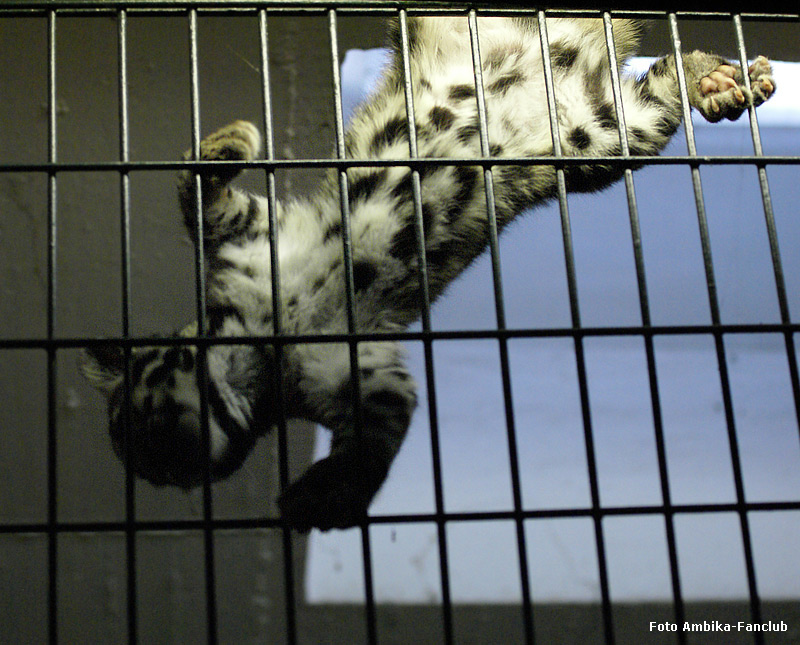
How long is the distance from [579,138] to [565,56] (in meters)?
0.18

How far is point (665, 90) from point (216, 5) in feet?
3.56

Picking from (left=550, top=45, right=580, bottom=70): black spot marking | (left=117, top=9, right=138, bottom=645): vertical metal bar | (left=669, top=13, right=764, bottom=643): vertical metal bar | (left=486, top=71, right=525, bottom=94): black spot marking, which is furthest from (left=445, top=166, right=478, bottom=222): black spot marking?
(left=117, top=9, right=138, bottom=645): vertical metal bar

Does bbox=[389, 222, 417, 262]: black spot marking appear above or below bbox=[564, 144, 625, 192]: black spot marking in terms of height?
below

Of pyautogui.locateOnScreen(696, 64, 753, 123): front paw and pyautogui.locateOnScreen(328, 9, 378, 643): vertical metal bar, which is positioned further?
pyautogui.locateOnScreen(696, 64, 753, 123): front paw

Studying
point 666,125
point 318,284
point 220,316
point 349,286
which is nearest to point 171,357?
point 220,316

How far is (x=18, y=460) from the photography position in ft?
7.32

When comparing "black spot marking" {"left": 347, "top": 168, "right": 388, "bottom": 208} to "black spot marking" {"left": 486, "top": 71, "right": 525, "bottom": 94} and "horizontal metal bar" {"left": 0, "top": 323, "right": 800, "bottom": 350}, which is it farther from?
"horizontal metal bar" {"left": 0, "top": 323, "right": 800, "bottom": 350}

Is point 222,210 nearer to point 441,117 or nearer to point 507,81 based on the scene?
point 441,117

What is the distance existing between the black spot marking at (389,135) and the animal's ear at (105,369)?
652 mm

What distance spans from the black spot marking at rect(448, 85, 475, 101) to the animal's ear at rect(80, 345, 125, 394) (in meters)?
0.83

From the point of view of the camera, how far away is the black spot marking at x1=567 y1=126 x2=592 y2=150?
5.43ft

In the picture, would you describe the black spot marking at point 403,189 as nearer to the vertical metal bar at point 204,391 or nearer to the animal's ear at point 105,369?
the animal's ear at point 105,369

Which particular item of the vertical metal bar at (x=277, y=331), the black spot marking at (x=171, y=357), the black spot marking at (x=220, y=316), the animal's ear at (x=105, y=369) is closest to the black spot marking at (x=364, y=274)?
the black spot marking at (x=220, y=316)

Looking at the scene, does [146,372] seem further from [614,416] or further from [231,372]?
[614,416]
